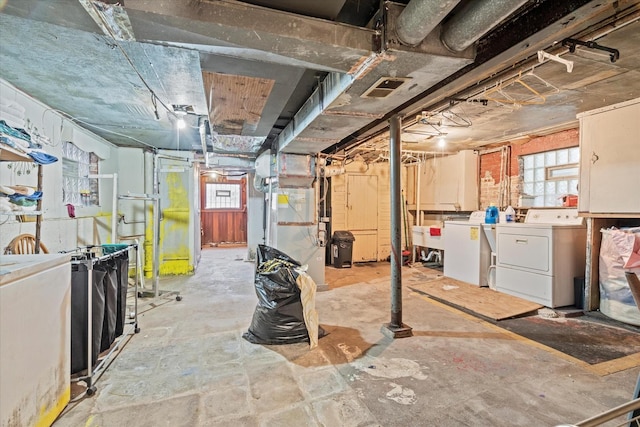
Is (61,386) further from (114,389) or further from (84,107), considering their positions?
(84,107)

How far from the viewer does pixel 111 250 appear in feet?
9.27

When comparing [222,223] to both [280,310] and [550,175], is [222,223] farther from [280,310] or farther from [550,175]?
[550,175]

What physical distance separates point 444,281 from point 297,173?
9.49ft

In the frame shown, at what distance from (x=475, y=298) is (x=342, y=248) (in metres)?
2.66

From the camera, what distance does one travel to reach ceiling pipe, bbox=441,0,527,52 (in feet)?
4.36

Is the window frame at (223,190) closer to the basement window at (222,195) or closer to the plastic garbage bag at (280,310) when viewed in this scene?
the basement window at (222,195)

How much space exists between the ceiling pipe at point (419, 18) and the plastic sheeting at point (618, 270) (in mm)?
Answer: 3157

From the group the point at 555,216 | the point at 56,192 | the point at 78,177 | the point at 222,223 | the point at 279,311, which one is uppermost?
the point at 78,177

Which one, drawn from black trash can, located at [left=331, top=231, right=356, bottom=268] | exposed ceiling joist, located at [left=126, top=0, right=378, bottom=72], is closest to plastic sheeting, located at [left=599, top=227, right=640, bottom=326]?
exposed ceiling joist, located at [left=126, top=0, right=378, bottom=72]

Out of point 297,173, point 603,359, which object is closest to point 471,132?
point 297,173

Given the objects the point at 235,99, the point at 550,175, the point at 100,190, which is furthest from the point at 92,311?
the point at 550,175

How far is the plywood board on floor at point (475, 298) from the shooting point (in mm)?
3436

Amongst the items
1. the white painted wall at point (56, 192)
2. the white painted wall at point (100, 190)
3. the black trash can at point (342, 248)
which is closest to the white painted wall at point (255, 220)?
the white painted wall at point (100, 190)

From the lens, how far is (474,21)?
1482mm
